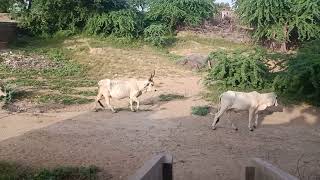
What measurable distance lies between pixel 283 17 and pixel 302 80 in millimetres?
12129

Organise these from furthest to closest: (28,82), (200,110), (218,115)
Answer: (28,82) < (200,110) < (218,115)

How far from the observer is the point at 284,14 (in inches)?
931

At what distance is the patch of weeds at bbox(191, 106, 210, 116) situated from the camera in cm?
1162

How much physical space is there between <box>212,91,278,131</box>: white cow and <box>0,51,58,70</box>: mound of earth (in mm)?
9756

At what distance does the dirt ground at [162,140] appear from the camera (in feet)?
25.6

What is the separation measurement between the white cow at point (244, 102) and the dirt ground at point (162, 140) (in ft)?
1.18

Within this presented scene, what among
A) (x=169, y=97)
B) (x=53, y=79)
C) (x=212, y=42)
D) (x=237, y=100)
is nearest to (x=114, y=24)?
(x=212, y=42)

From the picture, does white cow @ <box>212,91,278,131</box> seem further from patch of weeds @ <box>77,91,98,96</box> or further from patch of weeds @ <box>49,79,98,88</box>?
patch of weeds @ <box>49,79,98,88</box>

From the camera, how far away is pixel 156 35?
24.6 metres

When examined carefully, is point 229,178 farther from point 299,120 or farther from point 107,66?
point 107,66

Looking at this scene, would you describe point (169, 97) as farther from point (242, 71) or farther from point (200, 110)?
point (242, 71)

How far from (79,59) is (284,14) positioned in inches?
426

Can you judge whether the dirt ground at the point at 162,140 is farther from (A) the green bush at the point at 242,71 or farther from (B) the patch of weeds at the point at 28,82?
(B) the patch of weeds at the point at 28,82

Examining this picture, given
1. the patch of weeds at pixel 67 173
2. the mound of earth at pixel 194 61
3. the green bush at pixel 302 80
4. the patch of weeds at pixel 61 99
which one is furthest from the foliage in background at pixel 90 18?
the patch of weeds at pixel 67 173
